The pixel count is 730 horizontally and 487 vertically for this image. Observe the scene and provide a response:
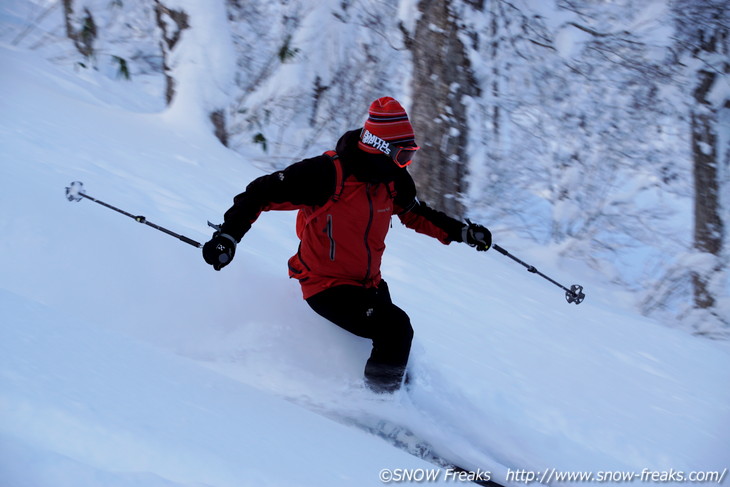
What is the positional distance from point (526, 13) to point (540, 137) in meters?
2.64

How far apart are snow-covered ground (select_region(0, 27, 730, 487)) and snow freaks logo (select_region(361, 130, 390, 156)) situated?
40.7 inches

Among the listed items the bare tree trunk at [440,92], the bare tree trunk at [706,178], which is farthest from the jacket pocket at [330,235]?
the bare tree trunk at [706,178]

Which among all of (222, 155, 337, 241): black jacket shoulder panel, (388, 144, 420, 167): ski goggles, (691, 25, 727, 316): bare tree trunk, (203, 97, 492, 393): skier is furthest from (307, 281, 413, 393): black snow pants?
(691, 25, 727, 316): bare tree trunk

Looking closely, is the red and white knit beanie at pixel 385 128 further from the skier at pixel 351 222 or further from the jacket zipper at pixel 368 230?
the jacket zipper at pixel 368 230

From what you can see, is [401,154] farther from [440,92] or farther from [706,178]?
[706,178]

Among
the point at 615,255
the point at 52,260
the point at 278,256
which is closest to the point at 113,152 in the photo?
the point at 278,256

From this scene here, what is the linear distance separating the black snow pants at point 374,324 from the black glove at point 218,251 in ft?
1.90

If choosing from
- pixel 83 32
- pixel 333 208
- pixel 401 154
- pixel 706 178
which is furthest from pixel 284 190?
pixel 83 32

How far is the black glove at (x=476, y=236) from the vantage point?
3.62 m

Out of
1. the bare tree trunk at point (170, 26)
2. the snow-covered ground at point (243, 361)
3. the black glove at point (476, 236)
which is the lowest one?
the snow-covered ground at point (243, 361)

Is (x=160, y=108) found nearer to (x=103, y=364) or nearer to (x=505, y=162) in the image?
(x=505, y=162)

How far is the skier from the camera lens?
282 cm

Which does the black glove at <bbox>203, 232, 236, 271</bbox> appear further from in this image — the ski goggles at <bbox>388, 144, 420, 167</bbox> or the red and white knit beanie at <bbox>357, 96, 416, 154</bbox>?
the ski goggles at <bbox>388, 144, 420, 167</bbox>

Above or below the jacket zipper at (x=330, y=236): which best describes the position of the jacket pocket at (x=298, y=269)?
below
